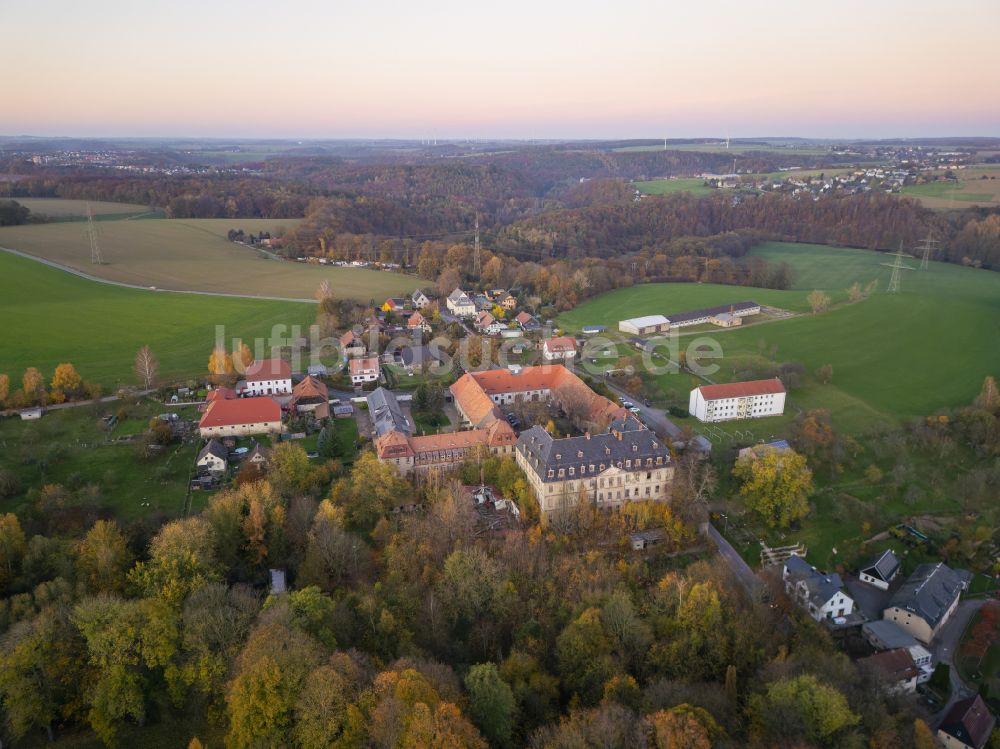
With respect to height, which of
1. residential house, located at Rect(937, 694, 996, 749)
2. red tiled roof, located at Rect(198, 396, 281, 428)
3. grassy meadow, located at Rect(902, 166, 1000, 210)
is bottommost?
residential house, located at Rect(937, 694, 996, 749)

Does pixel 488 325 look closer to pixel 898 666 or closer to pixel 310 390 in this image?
pixel 310 390

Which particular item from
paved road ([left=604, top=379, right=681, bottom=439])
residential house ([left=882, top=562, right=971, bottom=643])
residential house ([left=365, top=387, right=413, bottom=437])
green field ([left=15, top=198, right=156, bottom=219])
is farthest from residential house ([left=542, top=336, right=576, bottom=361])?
green field ([left=15, top=198, right=156, bottom=219])

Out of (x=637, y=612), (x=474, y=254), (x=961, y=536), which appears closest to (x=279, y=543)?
(x=637, y=612)

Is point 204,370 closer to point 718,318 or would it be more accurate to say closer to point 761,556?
point 761,556

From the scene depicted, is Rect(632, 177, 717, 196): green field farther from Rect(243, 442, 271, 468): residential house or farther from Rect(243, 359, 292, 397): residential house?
Rect(243, 442, 271, 468): residential house

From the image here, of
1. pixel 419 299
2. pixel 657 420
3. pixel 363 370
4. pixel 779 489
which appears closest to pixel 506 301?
pixel 419 299

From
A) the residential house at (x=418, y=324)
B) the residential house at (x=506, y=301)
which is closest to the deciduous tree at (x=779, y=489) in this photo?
the residential house at (x=418, y=324)

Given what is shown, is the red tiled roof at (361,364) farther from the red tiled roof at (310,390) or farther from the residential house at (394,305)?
the residential house at (394,305)
